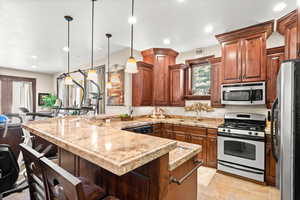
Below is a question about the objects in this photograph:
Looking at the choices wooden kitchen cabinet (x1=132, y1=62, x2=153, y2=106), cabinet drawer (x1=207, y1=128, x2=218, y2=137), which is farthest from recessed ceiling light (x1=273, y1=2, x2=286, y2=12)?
wooden kitchen cabinet (x1=132, y1=62, x2=153, y2=106)

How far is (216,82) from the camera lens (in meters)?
3.49

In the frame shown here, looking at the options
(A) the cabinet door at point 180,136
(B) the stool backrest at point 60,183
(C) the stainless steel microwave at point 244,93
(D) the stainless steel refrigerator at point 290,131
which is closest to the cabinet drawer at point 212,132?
(A) the cabinet door at point 180,136

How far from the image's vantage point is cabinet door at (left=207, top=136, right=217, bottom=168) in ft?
10.1

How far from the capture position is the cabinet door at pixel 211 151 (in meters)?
3.07

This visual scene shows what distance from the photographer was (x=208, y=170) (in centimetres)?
307

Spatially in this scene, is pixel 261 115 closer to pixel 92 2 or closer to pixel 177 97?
pixel 177 97

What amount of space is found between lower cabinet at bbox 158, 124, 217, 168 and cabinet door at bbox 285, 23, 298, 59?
1.73 metres

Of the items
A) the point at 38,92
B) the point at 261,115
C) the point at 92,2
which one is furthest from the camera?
the point at 38,92

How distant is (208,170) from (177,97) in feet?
6.49

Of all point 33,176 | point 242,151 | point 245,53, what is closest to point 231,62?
point 245,53

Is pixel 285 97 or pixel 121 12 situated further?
pixel 121 12

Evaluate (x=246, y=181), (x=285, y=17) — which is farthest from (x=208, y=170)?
(x=285, y=17)

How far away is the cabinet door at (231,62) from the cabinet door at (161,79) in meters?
1.53

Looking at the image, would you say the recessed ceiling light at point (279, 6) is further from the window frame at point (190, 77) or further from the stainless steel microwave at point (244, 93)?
the window frame at point (190, 77)
